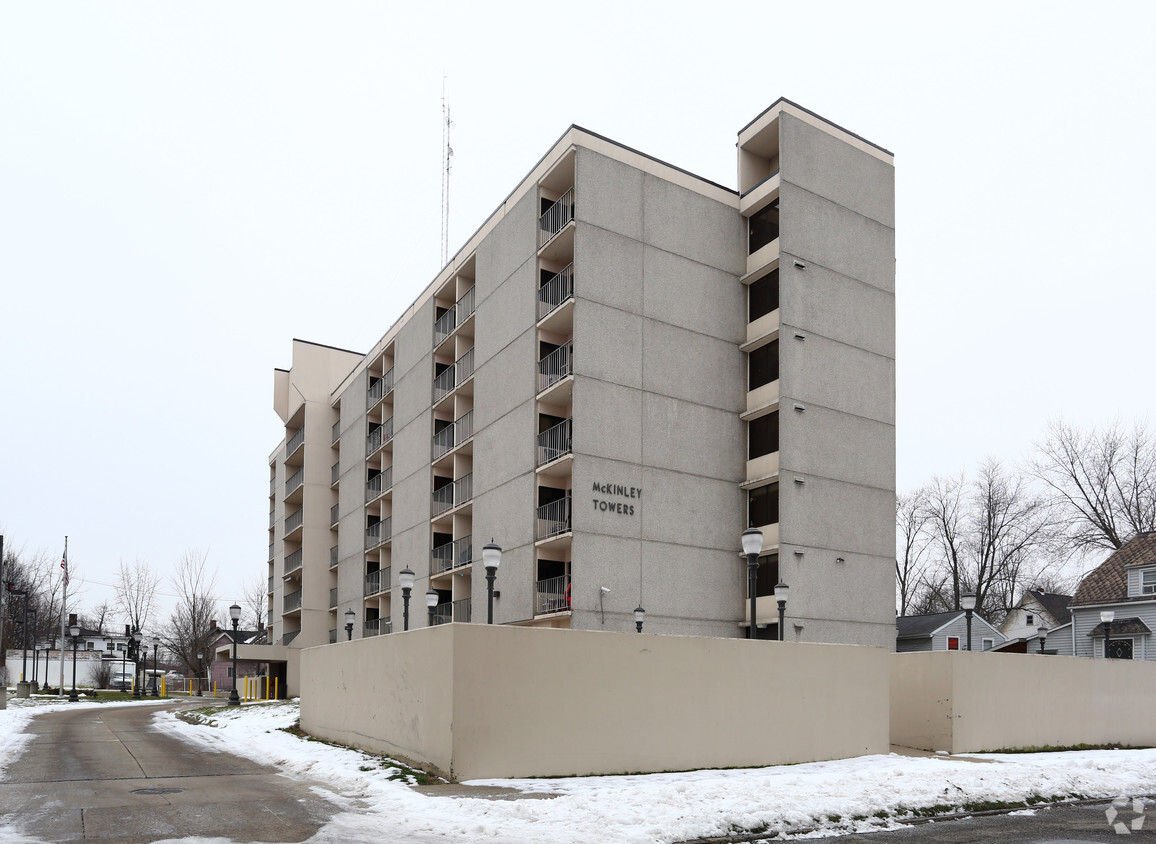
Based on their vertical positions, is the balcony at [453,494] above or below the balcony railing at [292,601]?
above

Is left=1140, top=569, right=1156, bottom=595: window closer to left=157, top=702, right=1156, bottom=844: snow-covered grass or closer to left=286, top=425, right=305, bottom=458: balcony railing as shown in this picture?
left=157, top=702, right=1156, bottom=844: snow-covered grass

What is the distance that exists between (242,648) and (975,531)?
154 ft

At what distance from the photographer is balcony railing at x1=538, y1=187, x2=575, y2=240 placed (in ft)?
109

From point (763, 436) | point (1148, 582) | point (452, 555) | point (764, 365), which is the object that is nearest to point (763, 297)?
point (764, 365)

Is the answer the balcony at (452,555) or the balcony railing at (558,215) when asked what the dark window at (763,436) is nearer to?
the balcony railing at (558,215)

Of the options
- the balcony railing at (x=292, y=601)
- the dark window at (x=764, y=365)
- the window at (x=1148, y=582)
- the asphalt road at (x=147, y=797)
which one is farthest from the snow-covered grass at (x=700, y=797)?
the balcony railing at (x=292, y=601)

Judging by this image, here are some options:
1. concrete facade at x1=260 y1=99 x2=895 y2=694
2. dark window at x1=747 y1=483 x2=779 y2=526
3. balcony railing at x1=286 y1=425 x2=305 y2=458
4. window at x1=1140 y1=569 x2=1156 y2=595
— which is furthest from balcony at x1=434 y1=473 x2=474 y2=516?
window at x1=1140 y1=569 x2=1156 y2=595

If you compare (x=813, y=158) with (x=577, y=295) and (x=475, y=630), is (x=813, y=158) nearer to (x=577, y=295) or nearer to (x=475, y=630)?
(x=577, y=295)

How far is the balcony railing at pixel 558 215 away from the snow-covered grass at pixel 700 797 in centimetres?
1880

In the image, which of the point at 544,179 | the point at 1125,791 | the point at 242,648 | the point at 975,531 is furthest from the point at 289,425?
the point at 1125,791

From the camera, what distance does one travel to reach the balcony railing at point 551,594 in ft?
103

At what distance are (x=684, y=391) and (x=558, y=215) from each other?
714cm

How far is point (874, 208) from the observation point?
36.7m
